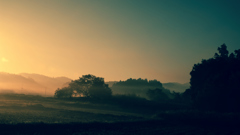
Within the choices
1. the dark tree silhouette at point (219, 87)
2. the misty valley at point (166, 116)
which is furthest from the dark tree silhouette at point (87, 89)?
the dark tree silhouette at point (219, 87)

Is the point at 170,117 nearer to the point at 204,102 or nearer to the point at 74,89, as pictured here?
the point at 204,102

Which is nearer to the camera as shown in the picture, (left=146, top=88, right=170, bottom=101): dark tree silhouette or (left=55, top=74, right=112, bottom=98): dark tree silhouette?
(left=55, top=74, right=112, bottom=98): dark tree silhouette

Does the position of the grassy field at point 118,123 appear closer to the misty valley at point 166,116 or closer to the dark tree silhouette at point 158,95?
the misty valley at point 166,116

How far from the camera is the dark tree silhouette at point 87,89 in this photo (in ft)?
363

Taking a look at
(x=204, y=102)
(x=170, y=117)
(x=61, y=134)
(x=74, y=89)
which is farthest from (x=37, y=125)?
(x=74, y=89)

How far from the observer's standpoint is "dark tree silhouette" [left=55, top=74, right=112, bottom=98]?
363ft

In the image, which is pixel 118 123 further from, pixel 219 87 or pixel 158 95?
pixel 158 95

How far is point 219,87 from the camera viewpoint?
5803 centimetres

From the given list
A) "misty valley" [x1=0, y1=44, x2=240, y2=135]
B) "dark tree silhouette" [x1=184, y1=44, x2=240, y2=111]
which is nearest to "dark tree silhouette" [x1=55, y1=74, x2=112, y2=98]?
"misty valley" [x1=0, y1=44, x2=240, y2=135]

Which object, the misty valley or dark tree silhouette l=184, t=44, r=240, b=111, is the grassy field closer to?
the misty valley

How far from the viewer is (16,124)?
93.0 feet

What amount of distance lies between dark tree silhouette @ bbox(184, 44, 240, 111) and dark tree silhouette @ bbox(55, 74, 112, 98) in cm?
5514

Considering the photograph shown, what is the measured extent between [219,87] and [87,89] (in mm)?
72052

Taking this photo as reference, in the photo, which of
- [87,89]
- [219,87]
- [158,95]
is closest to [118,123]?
[219,87]
